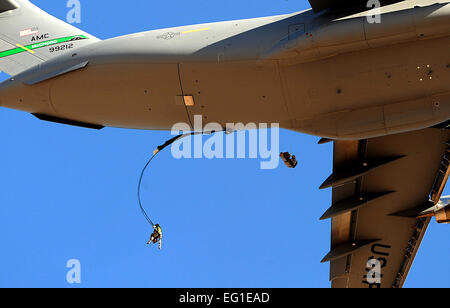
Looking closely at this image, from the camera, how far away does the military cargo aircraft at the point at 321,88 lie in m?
11.9

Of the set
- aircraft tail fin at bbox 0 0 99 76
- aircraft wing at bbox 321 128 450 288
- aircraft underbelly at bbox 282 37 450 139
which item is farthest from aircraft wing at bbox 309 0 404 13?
aircraft tail fin at bbox 0 0 99 76

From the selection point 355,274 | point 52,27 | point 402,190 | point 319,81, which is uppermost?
point 52,27

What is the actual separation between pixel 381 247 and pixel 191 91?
6808 millimetres

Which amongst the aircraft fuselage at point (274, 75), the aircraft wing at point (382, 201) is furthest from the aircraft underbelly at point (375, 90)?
the aircraft wing at point (382, 201)

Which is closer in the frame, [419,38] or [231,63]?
[419,38]

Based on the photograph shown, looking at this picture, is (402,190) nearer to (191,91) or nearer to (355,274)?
(355,274)

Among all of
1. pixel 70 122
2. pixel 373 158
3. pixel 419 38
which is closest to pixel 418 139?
pixel 373 158

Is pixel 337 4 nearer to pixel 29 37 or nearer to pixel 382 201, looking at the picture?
pixel 382 201

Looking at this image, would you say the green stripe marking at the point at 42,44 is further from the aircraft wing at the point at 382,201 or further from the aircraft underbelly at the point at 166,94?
the aircraft wing at the point at 382,201

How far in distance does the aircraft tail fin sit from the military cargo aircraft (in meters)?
0.03

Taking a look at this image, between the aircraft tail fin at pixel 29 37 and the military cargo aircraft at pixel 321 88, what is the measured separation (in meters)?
0.03

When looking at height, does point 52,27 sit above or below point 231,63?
above

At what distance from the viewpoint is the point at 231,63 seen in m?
12.9

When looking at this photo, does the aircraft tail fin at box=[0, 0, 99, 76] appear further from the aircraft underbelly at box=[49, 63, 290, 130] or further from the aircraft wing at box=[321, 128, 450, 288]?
the aircraft wing at box=[321, 128, 450, 288]
